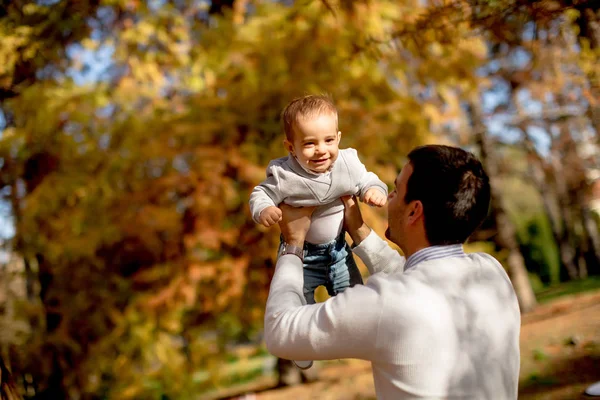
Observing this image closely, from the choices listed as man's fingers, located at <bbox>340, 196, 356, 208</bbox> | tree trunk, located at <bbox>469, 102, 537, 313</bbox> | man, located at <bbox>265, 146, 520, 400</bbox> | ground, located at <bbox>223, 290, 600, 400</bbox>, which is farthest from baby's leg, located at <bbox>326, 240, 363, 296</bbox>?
tree trunk, located at <bbox>469, 102, 537, 313</bbox>

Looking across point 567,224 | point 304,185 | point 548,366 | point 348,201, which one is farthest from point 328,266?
point 567,224

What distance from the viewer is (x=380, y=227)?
5.94 m

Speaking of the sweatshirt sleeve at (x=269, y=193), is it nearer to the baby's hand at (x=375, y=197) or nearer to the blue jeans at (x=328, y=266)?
the blue jeans at (x=328, y=266)

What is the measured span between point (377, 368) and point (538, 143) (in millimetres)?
13762

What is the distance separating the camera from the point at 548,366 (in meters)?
5.85

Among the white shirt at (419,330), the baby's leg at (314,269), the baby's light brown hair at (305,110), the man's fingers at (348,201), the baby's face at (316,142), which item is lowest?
the white shirt at (419,330)

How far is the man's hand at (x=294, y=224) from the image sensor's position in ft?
7.27

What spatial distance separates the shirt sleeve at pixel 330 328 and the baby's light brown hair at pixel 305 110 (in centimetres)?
64

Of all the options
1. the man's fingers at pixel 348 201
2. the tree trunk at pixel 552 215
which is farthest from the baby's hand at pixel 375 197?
the tree trunk at pixel 552 215

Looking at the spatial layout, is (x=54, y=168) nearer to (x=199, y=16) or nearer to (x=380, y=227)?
(x=380, y=227)

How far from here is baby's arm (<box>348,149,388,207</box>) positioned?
7.21ft

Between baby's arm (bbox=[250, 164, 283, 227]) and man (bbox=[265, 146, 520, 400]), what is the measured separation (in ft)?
0.58

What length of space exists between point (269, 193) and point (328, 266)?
1.35 ft

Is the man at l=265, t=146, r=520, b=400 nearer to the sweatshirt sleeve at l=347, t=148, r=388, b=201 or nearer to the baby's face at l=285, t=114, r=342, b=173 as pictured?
the sweatshirt sleeve at l=347, t=148, r=388, b=201
